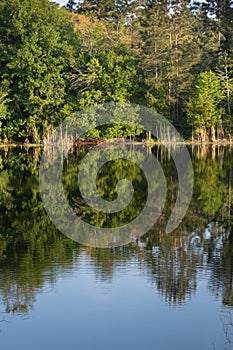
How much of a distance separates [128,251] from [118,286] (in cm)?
242

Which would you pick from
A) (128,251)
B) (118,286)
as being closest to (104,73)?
(128,251)

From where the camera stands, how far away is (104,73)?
45.4m

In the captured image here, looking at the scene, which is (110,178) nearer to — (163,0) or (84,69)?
(84,69)

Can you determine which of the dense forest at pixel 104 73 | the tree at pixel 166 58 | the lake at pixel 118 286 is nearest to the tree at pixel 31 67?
the dense forest at pixel 104 73

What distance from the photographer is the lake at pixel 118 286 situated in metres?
7.93

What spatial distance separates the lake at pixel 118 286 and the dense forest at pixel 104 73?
28.1 metres

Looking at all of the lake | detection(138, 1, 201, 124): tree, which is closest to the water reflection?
the lake

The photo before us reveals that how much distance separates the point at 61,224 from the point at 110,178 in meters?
9.05

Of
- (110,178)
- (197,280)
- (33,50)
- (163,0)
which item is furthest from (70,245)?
(163,0)

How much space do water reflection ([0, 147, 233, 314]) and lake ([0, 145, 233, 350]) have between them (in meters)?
0.02

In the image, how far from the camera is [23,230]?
14484mm

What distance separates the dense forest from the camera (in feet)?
145

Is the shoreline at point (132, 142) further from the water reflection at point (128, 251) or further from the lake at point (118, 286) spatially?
the lake at point (118, 286)

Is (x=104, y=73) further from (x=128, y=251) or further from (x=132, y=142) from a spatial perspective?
(x=128, y=251)
